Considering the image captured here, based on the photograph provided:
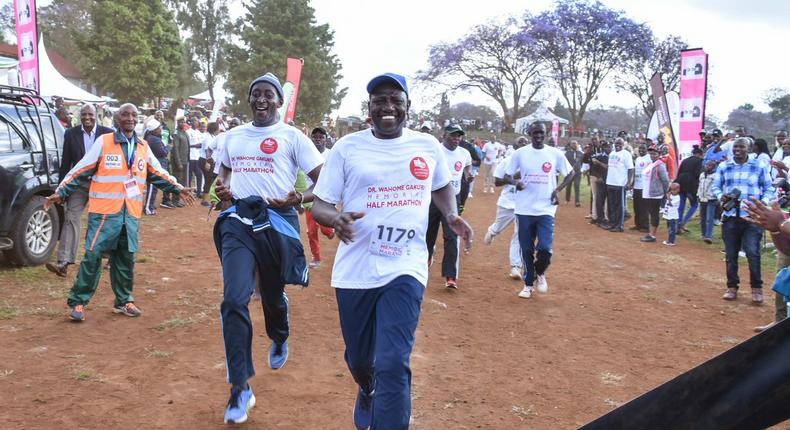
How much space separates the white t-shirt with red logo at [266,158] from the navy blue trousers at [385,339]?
1.35 m

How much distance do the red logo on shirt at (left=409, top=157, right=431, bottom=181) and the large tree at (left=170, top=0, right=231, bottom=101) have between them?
52774 millimetres

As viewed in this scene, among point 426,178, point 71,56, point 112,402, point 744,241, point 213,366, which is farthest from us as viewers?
point 71,56

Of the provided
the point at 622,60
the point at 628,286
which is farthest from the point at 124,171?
the point at 622,60

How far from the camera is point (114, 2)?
119ft

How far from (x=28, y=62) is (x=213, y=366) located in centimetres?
1063

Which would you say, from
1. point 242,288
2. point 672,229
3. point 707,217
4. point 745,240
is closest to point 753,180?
point 745,240

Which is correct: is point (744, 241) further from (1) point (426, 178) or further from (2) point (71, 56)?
(2) point (71, 56)

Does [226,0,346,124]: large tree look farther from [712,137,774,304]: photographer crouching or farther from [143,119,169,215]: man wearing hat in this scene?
[712,137,774,304]: photographer crouching

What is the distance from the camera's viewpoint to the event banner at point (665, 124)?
14984mm

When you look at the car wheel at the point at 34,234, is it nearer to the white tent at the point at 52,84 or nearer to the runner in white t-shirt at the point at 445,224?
the runner in white t-shirt at the point at 445,224

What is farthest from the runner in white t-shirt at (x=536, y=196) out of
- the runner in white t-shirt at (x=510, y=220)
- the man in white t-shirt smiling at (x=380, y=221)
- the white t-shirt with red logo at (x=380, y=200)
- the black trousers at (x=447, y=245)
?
the white t-shirt with red logo at (x=380, y=200)

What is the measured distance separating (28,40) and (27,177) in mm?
6389

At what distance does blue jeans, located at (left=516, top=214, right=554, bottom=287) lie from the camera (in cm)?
764

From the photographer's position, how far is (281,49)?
42062 mm
